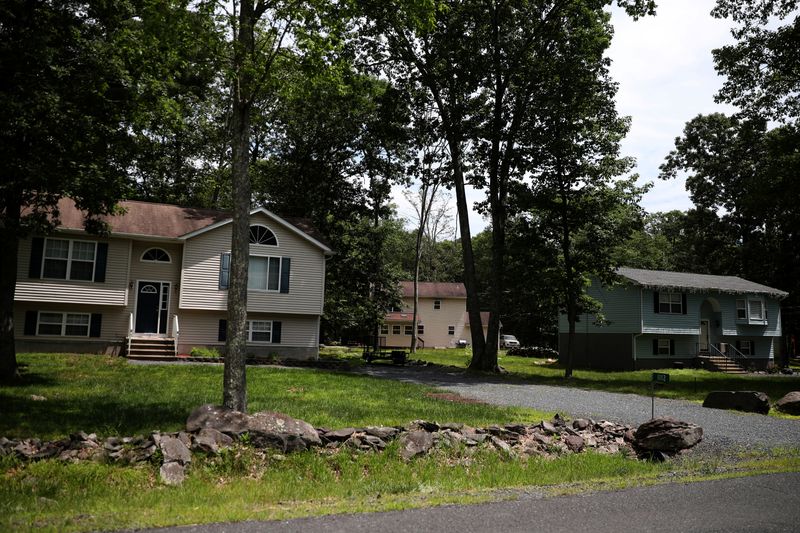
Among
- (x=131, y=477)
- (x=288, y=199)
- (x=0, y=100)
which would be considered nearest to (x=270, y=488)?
(x=131, y=477)

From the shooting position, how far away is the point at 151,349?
80.7ft

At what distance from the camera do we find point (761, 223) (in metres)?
44.4

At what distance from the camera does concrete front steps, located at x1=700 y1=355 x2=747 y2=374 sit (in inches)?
1463

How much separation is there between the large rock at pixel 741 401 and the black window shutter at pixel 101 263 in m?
22.3

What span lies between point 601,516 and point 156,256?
79.1 feet

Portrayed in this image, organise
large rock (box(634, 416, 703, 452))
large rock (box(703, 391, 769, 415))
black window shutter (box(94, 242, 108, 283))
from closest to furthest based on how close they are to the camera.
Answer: large rock (box(634, 416, 703, 452)) → large rock (box(703, 391, 769, 415)) → black window shutter (box(94, 242, 108, 283))

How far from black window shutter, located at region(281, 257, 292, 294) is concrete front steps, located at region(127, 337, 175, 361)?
5321mm

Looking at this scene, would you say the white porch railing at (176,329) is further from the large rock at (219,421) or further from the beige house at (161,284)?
the large rock at (219,421)

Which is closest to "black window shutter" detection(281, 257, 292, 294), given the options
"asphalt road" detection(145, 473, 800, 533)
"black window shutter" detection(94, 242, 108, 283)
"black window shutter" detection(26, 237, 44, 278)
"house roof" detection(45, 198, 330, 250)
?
"house roof" detection(45, 198, 330, 250)

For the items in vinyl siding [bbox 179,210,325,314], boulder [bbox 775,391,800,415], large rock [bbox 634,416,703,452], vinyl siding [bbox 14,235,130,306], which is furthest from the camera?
vinyl siding [bbox 179,210,325,314]

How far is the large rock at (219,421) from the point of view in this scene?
841cm

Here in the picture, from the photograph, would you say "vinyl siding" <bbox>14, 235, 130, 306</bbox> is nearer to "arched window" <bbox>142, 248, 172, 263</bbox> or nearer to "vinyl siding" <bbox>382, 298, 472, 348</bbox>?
"arched window" <bbox>142, 248, 172, 263</bbox>

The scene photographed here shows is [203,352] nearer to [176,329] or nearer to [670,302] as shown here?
[176,329]

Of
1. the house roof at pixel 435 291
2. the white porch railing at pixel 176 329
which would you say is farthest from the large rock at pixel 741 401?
the house roof at pixel 435 291
